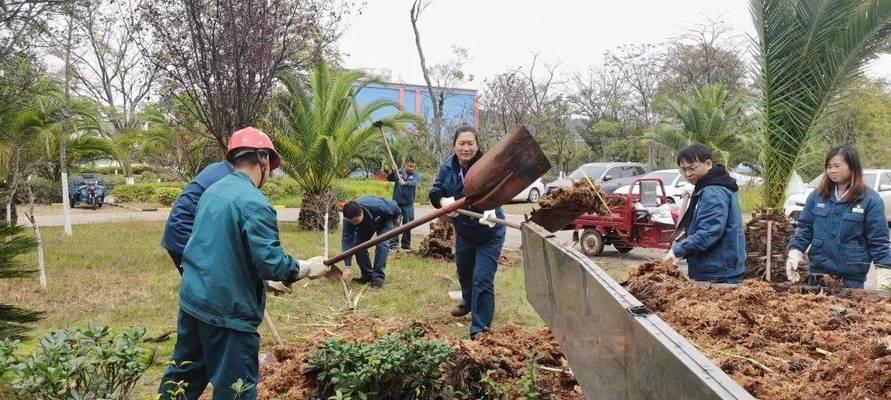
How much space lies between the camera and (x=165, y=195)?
77.8 feet

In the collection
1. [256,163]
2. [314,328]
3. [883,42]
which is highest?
[883,42]

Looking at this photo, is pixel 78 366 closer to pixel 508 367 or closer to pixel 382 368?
pixel 382 368

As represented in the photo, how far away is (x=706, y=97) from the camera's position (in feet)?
68.7

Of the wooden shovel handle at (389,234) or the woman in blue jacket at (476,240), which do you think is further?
the woman in blue jacket at (476,240)

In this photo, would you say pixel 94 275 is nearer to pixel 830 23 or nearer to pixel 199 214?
pixel 199 214

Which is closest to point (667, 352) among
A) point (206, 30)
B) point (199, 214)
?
point (199, 214)

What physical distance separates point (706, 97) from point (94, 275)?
1805cm

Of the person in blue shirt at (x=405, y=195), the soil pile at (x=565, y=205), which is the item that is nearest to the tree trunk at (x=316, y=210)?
the person in blue shirt at (x=405, y=195)

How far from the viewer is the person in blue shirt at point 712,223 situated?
4.20 m

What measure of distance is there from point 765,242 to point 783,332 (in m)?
5.13

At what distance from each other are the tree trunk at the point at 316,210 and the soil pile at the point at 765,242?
9.13 m

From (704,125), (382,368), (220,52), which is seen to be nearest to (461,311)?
(382,368)

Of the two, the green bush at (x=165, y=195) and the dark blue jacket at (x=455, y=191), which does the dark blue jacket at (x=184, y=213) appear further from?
the green bush at (x=165, y=195)

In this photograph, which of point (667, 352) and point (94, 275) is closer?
point (667, 352)
